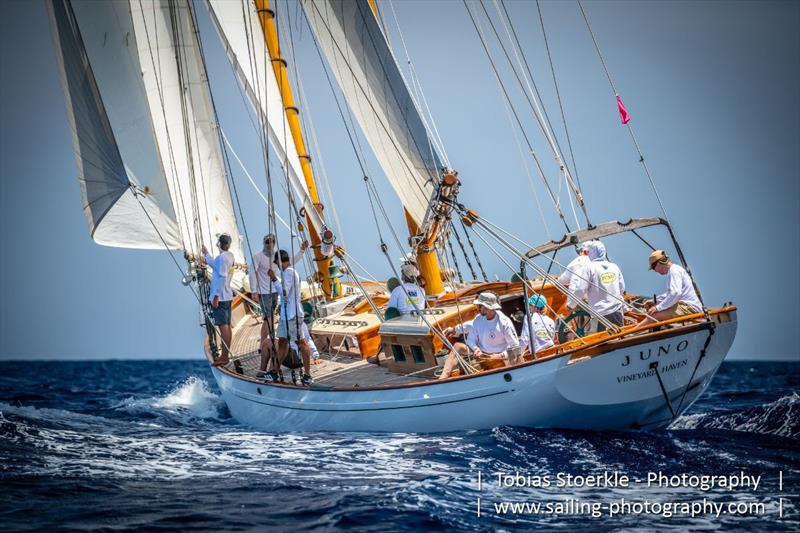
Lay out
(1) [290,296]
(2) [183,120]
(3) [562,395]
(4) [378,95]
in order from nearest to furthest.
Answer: (3) [562,395] < (1) [290,296] < (4) [378,95] < (2) [183,120]

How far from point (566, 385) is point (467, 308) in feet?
8.98

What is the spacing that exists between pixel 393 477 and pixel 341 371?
4157 millimetres

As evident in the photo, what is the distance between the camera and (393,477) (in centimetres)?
816

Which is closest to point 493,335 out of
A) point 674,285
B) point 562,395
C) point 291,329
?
point 562,395

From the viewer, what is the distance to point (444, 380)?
984 cm

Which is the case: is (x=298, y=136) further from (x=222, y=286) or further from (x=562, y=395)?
(x=562, y=395)

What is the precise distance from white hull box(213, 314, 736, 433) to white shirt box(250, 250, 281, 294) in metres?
2.53

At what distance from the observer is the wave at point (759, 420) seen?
35.0 ft

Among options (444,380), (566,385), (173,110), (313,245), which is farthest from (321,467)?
(173,110)

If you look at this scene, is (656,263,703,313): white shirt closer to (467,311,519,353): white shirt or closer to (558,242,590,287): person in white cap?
(558,242,590,287): person in white cap

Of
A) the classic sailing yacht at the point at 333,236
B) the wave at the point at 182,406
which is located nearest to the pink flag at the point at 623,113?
the classic sailing yacht at the point at 333,236

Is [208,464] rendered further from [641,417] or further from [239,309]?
[239,309]

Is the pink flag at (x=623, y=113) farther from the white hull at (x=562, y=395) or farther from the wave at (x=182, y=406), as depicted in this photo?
the wave at (x=182, y=406)

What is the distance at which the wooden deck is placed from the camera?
11.0m
